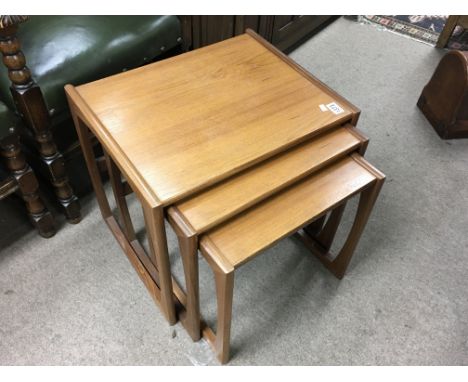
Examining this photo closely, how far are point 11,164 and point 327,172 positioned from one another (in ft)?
2.59

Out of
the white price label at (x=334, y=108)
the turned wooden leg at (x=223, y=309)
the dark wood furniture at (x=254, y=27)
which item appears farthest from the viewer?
the dark wood furniture at (x=254, y=27)

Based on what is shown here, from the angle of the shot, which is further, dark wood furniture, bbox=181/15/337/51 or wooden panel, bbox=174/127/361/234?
dark wood furniture, bbox=181/15/337/51

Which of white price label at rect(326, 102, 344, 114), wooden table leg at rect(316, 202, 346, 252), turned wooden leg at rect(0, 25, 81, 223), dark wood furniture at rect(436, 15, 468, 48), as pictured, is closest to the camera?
turned wooden leg at rect(0, 25, 81, 223)

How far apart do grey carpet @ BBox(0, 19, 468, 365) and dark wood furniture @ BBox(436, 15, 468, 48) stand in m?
1.02

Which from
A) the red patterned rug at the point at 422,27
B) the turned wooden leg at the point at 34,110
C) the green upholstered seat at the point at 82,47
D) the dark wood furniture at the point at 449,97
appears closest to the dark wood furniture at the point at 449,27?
the red patterned rug at the point at 422,27

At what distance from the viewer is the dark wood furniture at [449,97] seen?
1.55 m

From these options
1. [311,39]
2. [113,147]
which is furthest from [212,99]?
[311,39]

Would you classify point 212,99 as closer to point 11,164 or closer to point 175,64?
point 175,64

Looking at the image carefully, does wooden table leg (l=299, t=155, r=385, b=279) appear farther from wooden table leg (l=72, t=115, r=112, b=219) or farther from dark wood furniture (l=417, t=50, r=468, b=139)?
dark wood furniture (l=417, t=50, r=468, b=139)

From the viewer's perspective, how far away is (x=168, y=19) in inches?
49.7

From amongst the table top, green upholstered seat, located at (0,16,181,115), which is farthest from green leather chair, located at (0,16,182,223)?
the table top

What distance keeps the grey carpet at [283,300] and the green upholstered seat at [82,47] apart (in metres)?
0.47

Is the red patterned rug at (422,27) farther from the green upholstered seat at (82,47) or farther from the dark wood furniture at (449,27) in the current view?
the green upholstered seat at (82,47)

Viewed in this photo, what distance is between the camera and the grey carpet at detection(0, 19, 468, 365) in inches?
42.1
